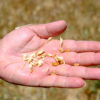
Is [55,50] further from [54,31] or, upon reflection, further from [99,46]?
[99,46]

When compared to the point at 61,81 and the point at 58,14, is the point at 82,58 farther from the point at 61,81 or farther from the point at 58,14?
the point at 58,14

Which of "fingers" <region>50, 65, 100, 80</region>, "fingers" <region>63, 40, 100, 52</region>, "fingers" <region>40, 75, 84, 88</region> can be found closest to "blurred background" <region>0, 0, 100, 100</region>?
"fingers" <region>63, 40, 100, 52</region>

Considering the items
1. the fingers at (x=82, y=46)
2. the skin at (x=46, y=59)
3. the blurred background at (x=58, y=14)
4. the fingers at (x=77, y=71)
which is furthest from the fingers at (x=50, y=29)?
the blurred background at (x=58, y=14)

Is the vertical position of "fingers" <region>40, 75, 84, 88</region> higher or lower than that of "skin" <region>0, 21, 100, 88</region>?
lower

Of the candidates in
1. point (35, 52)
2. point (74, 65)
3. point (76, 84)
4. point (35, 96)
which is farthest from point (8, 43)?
point (35, 96)

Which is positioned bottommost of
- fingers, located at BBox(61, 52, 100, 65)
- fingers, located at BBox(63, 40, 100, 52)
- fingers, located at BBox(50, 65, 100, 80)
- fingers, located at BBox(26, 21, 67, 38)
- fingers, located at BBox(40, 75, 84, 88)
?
fingers, located at BBox(40, 75, 84, 88)

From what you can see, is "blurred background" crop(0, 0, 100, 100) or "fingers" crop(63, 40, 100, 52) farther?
"blurred background" crop(0, 0, 100, 100)

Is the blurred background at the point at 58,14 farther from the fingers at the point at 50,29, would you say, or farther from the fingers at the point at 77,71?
the fingers at the point at 77,71

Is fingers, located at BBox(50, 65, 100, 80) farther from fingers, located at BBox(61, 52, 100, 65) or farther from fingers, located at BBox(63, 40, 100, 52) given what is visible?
fingers, located at BBox(63, 40, 100, 52)
